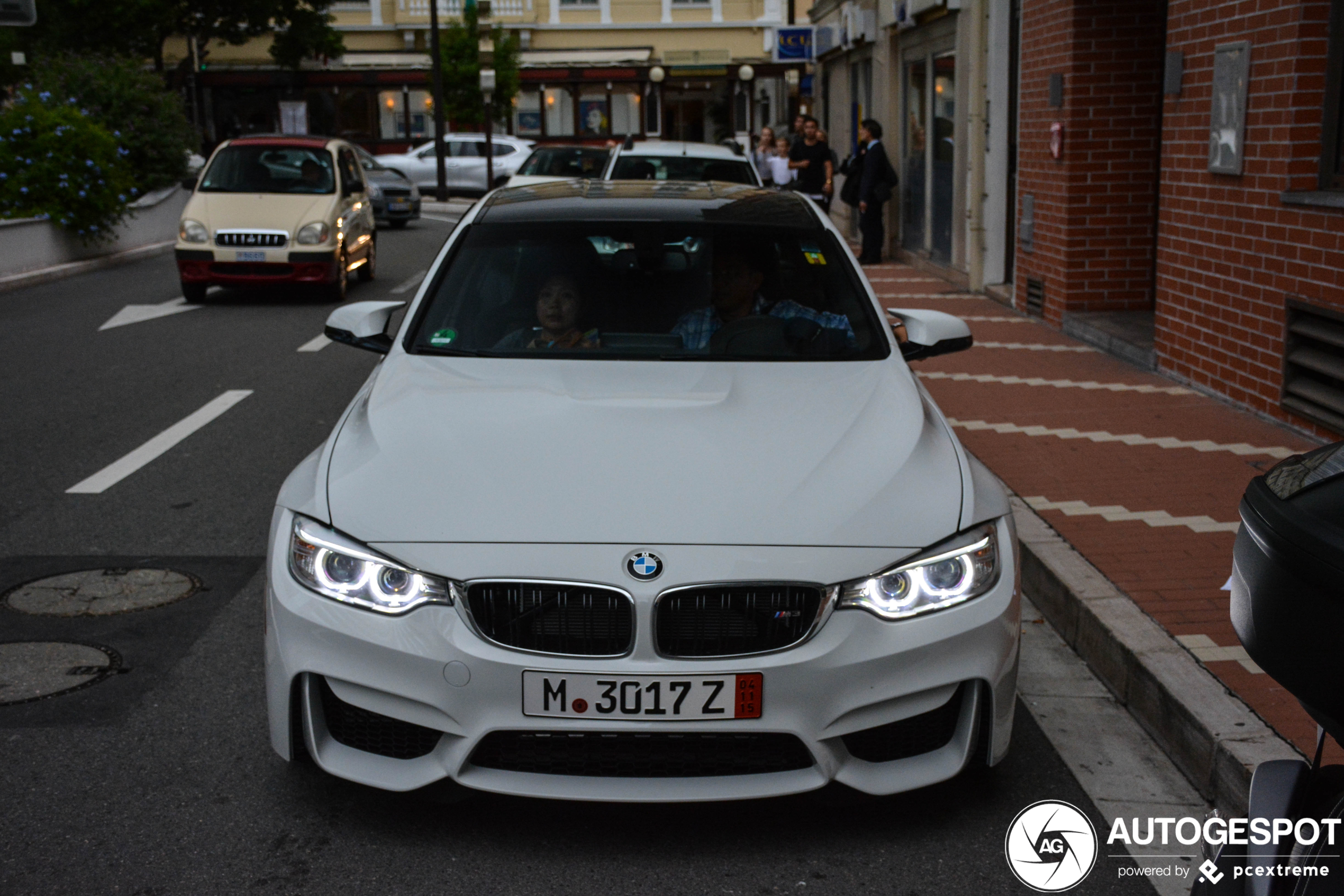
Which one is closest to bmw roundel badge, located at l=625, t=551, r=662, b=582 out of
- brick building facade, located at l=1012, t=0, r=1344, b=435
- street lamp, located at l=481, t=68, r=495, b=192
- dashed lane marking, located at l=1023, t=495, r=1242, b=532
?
dashed lane marking, located at l=1023, t=495, r=1242, b=532

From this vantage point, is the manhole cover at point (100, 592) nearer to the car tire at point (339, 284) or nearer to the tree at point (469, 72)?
the car tire at point (339, 284)

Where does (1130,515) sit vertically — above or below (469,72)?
below

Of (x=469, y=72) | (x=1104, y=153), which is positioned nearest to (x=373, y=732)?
(x=1104, y=153)

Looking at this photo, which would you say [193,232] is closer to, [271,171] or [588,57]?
[271,171]

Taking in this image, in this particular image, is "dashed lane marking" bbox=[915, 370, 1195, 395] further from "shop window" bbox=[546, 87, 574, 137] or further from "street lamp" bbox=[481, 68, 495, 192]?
"shop window" bbox=[546, 87, 574, 137]

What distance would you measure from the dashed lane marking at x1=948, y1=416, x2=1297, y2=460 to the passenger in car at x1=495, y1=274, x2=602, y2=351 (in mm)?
→ 3814

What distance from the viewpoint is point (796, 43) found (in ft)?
94.1

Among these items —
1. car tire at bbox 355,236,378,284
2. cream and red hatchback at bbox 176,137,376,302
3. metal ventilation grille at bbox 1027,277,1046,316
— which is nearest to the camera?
metal ventilation grille at bbox 1027,277,1046,316

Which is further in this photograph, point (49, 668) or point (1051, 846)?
Answer: point (49, 668)

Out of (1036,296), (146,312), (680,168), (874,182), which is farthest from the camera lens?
(874,182)

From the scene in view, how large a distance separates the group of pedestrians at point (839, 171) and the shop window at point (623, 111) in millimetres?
29767

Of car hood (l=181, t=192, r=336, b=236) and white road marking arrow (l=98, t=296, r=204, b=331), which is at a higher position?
car hood (l=181, t=192, r=336, b=236)

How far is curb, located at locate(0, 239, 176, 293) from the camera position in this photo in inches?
679

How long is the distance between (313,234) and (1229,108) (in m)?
9.97
